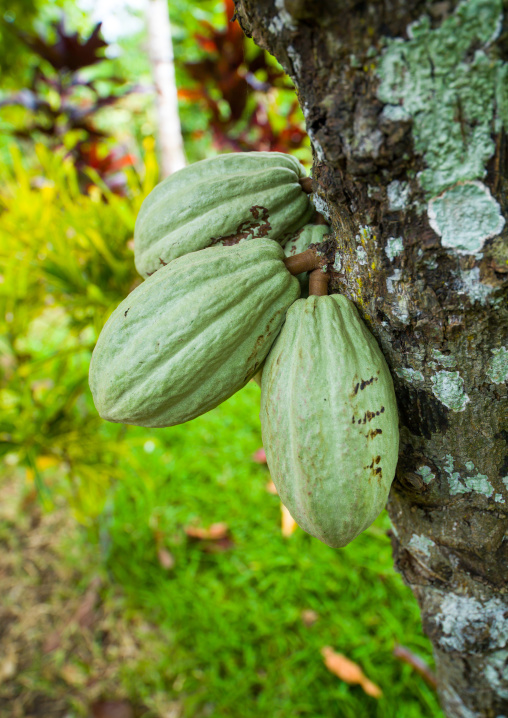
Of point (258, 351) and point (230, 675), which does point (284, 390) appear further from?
point (230, 675)

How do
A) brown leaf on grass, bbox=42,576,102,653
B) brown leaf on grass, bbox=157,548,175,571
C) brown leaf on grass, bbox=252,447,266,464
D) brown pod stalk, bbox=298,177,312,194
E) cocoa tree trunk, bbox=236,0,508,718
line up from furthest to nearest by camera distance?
brown leaf on grass, bbox=252,447,266,464, brown leaf on grass, bbox=157,548,175,571, brown leaf on grass, bbox=42,576,102,653, brown pod stalk, bbox=298,177,312,194, cocoa tree trunk, bbox=236,0,508,718

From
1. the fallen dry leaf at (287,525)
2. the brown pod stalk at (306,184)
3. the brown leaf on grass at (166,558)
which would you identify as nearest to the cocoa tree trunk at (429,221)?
the brown pod stalk at (306,184)

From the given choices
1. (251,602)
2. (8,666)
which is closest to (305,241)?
(251,602)

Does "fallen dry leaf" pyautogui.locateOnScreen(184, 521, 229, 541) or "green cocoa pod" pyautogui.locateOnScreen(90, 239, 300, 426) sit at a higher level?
"green cocoa pod" pyautogui.locateOnScreen(90, 239, 300, 426)

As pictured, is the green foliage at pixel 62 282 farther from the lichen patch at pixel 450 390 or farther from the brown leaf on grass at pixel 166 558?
the lichen patch at pixel 450 390

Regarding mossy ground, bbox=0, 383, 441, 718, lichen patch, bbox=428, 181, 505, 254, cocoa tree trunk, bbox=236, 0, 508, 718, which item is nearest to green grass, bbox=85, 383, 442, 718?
mossy ground, bbox=0, 383, 441, 718

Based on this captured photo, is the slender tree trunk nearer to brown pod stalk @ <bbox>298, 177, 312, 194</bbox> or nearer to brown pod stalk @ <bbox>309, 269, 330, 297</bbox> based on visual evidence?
brown pod stalk @ <bbox>298, 177, 312, 194</bbox>
